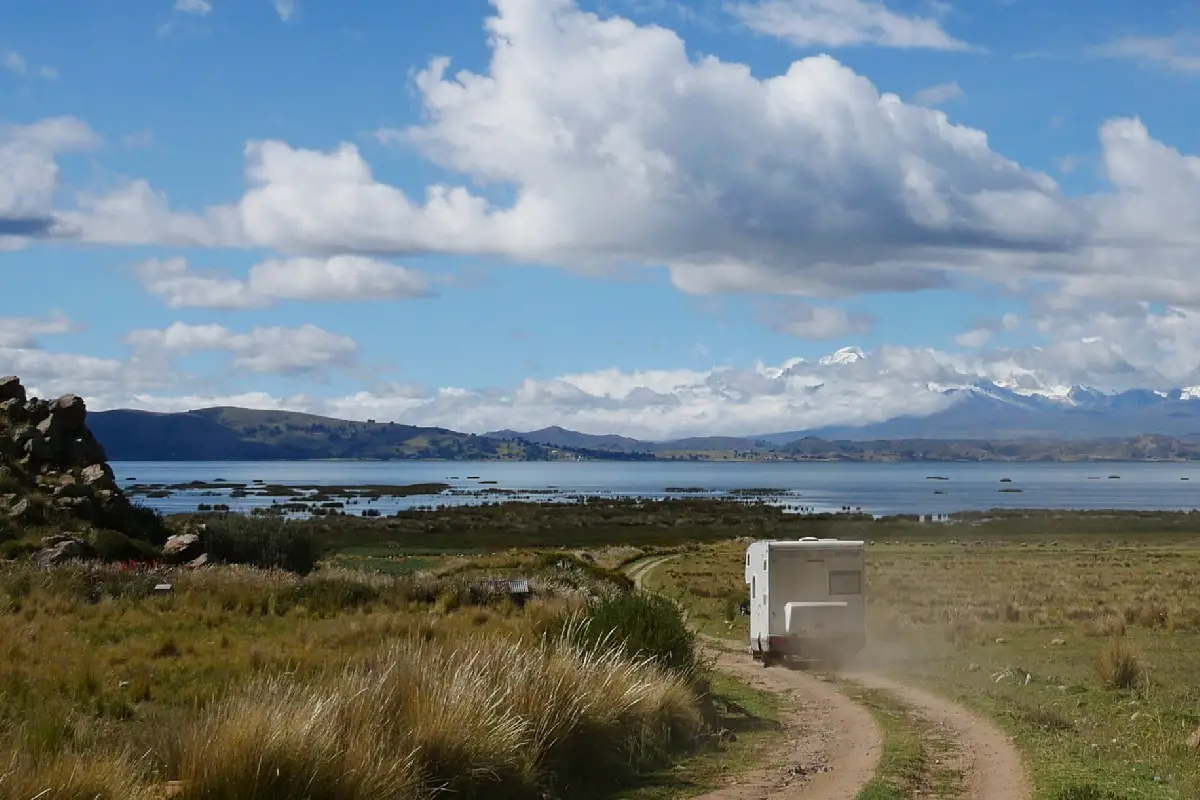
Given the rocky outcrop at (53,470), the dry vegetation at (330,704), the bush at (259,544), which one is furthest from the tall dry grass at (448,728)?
the bush at (259,544)

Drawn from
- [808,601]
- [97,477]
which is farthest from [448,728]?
[97,477]

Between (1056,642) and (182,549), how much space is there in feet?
89.9

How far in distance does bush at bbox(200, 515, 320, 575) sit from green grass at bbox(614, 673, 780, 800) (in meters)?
25.8

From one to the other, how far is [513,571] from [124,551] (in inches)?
567

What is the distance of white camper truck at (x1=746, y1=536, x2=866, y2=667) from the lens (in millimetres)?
24047

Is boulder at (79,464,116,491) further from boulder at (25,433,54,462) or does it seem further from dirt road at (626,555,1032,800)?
dirt road at (626,555,1032,800)

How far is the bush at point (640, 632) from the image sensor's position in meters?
16.9

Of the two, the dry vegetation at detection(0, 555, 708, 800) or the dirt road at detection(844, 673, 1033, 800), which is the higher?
the dry vegetation at detection(0, 555, 708, 800)

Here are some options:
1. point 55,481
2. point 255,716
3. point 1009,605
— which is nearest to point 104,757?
point 255,716

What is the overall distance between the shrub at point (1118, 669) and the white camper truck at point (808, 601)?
4676 mm

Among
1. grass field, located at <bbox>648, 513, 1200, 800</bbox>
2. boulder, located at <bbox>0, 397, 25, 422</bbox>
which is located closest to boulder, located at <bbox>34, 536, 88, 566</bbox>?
boulder, located at <bbox>0, 397, 25, 422</bbox>

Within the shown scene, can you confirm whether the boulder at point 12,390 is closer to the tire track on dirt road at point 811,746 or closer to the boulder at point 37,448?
the boulder at point 37,448

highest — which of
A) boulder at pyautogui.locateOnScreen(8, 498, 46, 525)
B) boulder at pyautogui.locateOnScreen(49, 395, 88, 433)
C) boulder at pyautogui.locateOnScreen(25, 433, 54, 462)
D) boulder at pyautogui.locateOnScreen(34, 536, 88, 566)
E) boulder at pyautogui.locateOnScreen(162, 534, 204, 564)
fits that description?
boulder at pyautogui.locateOnScreen(49, 395, 88, 433)

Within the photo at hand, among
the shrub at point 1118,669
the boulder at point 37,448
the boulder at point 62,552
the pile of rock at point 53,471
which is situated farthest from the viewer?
the boulder at point 37,448
